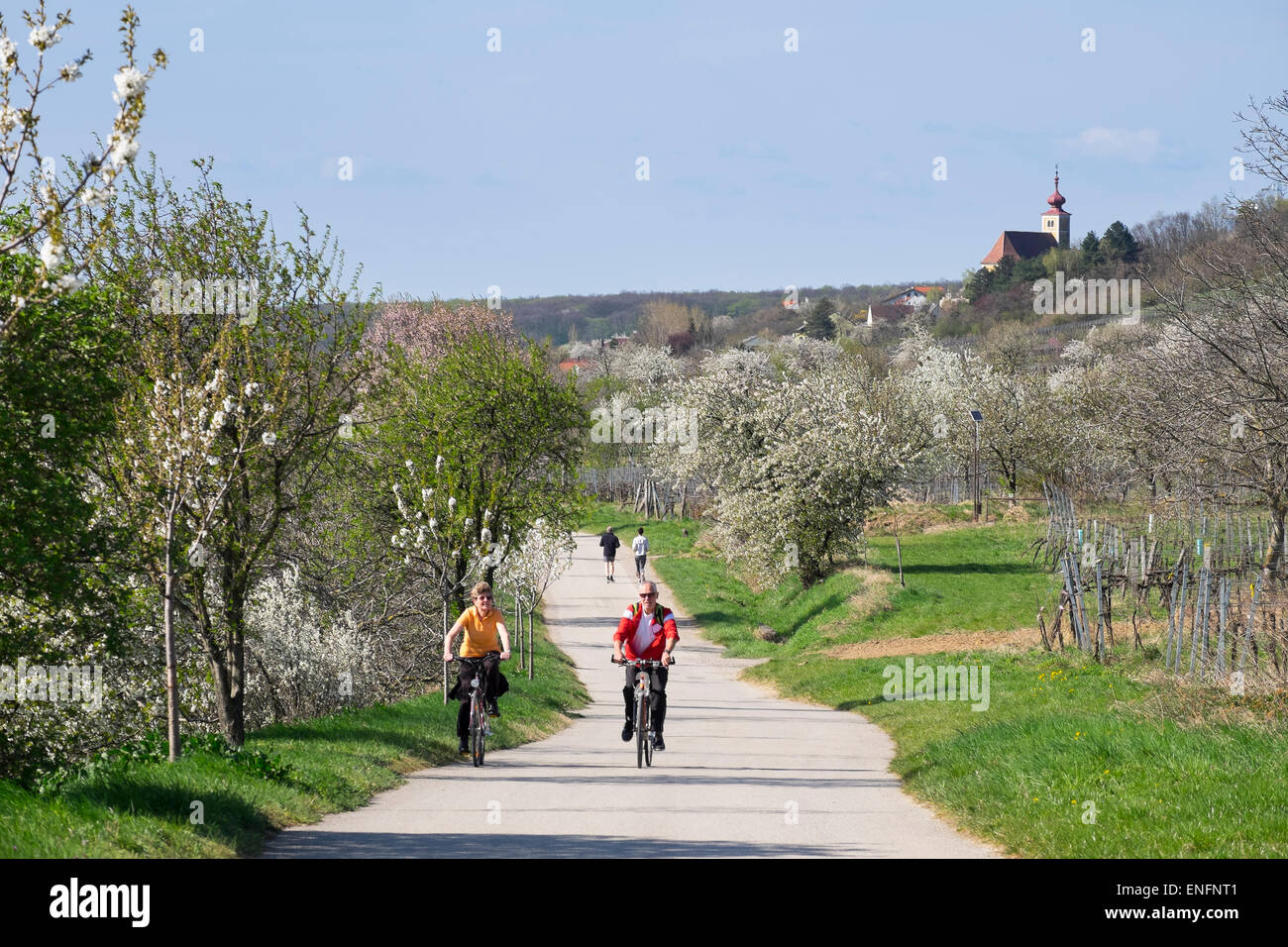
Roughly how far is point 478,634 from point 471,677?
49 centimetres

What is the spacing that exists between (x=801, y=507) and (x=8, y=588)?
1092 inches

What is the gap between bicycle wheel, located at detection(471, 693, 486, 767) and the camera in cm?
1367

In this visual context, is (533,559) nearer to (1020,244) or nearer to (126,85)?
(126,85)

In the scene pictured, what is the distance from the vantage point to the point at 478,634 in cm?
1373

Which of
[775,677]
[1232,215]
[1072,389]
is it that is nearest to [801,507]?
[775,677]

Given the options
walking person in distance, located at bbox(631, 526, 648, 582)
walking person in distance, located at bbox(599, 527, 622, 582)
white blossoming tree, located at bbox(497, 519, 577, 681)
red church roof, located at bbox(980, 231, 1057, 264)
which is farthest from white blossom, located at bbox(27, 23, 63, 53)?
red church roof, located at bbox(980, 231, 1057, 264)

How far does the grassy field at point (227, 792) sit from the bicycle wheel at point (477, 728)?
485 millimetres

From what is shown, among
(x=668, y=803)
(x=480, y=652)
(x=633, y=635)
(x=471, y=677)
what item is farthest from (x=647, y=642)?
(x=668, y=803)

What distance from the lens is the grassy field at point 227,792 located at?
728cm

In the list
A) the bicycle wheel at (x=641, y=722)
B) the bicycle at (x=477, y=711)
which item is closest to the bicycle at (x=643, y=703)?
the bicycle wheel at (x=641, y=722)

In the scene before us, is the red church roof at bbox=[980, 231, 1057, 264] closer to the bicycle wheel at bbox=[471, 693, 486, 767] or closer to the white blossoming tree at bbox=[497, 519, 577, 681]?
the white blossoming tree at bbox=[497, 519, 577, 681]

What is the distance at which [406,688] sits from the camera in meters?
25.8

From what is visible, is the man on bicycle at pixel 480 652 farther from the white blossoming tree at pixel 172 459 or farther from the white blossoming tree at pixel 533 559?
the white blossoming tree at pixel 533 559
